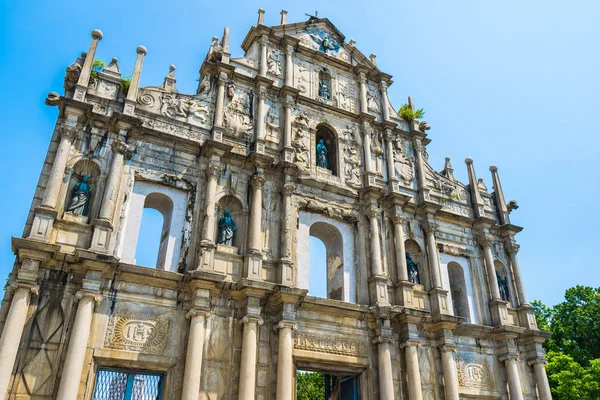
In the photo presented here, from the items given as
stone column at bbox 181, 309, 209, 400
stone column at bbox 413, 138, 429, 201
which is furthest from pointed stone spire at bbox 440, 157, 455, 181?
stone column at bbox 181, 309, 209, 400

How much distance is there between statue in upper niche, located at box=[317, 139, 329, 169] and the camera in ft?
52.1

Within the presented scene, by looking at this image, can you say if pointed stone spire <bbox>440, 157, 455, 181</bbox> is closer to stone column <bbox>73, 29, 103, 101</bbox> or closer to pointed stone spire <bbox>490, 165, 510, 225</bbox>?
pointed stone spire <bbox>490, 165, 510, 225</bbox>

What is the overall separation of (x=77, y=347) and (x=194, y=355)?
231 centimetres

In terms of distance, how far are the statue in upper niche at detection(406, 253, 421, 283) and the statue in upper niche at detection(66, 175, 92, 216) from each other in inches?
360

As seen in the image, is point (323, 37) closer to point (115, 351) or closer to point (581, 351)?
point (115, 351)

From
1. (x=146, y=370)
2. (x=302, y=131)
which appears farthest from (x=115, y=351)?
(x=302, y=131)

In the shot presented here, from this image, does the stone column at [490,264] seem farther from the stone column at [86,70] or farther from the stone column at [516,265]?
the stone column at [86,70]

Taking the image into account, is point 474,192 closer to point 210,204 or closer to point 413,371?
point 413,371

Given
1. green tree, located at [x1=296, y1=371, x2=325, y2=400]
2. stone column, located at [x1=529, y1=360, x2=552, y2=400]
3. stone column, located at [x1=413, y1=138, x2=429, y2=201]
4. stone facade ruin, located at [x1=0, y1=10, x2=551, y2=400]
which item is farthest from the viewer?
green tree, located at [x1=296, y1=371, x2=325, y2=400]

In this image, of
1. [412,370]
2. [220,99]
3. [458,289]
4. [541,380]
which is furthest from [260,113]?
[541,380]

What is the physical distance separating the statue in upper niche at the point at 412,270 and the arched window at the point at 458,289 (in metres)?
1.75

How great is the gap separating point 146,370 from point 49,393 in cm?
188

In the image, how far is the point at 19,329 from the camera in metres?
9.53

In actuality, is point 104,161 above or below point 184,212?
above
